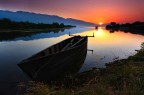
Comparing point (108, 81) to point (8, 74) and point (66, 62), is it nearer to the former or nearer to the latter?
point (66, 62)

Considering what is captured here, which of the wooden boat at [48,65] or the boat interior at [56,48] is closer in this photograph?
the wooden boat at [48,65]

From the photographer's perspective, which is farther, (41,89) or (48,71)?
(48,71)

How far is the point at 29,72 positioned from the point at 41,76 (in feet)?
5.61

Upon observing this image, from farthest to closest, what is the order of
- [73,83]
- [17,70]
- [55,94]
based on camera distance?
[17,70], [73,83], [55,94]

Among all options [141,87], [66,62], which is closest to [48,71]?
[66,62]

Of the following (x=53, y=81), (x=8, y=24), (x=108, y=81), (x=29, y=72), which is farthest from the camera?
(x=8, y=24)

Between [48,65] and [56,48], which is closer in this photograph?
[48,65]

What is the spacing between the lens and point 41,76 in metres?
18.4

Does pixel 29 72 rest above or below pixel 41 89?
below

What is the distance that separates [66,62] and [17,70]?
5667mm

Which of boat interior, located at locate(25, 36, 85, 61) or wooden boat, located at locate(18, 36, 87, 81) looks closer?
wooden boat, located at locate(18, 36, 87, 81)

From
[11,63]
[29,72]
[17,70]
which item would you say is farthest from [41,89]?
[11,63]

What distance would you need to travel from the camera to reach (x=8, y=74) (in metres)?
22.5

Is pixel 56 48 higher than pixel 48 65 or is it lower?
lower
